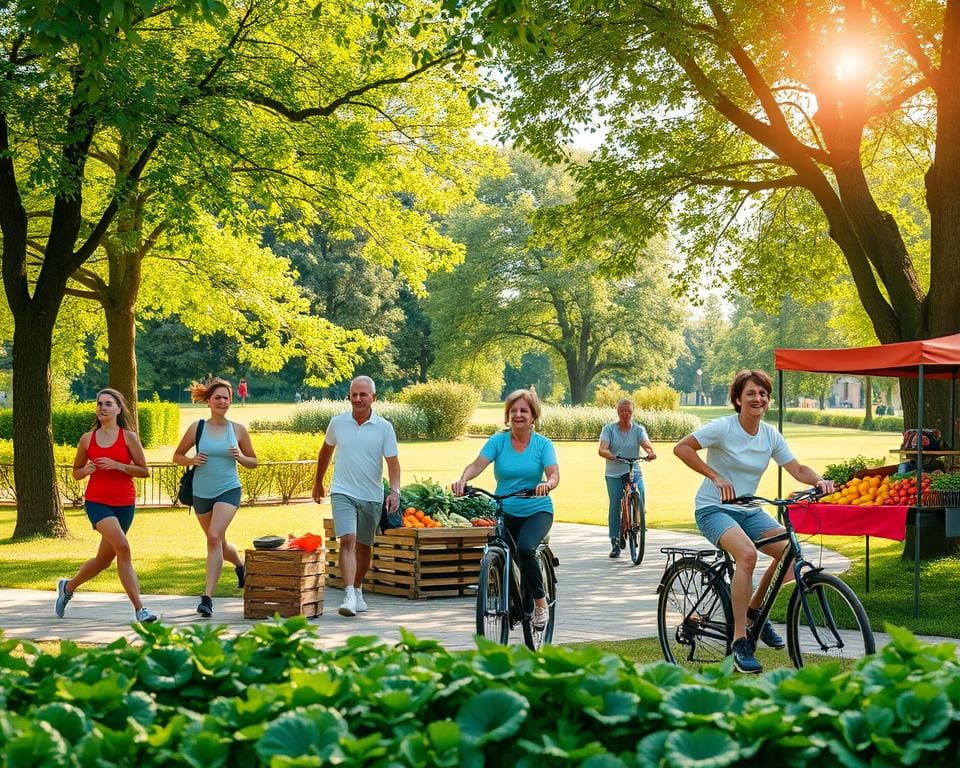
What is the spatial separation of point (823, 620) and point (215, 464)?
5619 millimetres

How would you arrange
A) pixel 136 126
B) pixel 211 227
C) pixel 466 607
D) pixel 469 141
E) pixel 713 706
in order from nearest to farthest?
pixel 713 706 → pixel 466 607 → pixel 136 126 → pixel 469 141 → pixel 211 227

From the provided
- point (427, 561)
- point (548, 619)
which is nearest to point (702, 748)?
point (548, 619)

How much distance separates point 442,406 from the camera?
52.7 meters

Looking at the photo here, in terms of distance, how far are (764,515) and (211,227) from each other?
2028cm

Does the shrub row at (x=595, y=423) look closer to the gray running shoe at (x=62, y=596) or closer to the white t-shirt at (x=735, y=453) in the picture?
the gray running shoe at (x=62, y=596)

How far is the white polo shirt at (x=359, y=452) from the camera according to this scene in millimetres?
10711

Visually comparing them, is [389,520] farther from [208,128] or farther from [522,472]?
[208,128]

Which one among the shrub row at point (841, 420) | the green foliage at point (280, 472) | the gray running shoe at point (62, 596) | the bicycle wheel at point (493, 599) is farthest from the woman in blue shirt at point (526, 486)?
the shrub row at point (841, 420)

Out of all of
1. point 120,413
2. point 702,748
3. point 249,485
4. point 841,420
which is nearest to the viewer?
point 702,748

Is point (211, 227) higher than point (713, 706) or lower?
higher

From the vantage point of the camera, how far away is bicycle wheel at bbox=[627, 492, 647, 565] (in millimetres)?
15258

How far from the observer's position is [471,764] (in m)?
3.18

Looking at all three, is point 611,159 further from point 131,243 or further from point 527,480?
point 527,480

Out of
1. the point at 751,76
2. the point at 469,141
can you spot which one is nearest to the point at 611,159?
the point at 751,76
